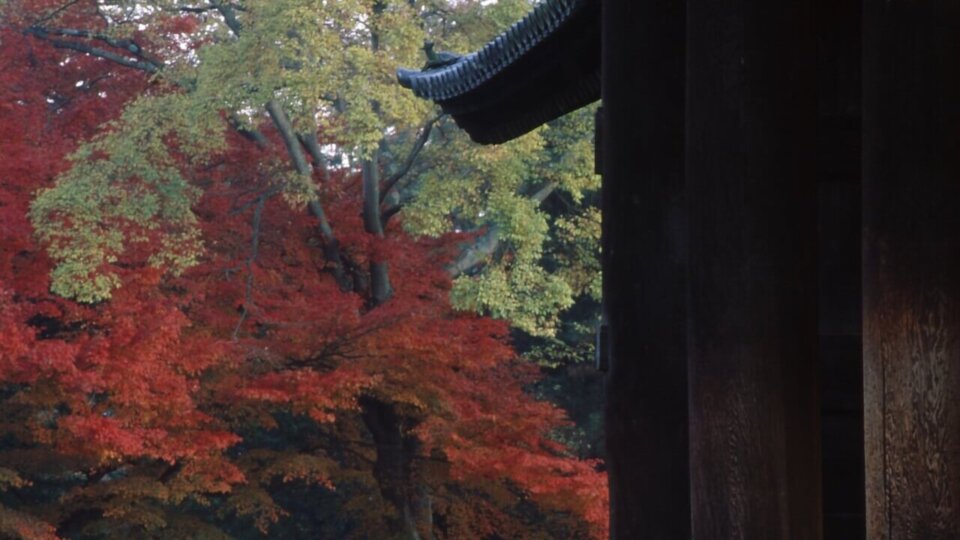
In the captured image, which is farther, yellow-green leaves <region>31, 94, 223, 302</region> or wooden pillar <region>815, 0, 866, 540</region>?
yellow-green leaves <region>31, 94, 223, 302</region>

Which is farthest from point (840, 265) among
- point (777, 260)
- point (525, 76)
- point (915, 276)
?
point (525, 76)

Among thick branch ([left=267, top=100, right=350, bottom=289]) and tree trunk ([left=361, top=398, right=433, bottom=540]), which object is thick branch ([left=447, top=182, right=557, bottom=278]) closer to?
thick branch ([left=267, top=100, right=350, bottom=289])

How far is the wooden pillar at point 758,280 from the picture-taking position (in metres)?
2.84

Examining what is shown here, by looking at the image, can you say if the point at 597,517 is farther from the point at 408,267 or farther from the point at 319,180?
the point at 319,180

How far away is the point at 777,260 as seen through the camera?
2.86m

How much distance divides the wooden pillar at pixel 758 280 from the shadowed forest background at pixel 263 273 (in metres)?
9.11

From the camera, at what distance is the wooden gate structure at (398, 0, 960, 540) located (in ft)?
8.00

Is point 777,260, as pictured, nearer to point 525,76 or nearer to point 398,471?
point 525,76

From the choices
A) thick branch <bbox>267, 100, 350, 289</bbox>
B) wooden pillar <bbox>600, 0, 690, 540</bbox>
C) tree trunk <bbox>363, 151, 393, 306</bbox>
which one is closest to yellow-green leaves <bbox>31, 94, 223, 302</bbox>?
thick branch <bbox>267, 100, 350, 289</bbox>

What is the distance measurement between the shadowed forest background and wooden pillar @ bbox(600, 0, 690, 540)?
847cm

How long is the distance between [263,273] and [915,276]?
11.3m

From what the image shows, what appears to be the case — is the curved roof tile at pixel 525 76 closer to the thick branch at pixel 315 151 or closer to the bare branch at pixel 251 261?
the bare branch at pixel 251 261

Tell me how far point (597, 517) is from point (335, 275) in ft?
12.5

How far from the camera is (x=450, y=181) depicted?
13.4 meters
